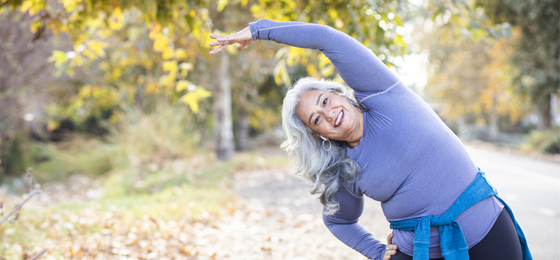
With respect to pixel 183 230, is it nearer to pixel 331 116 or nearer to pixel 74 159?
pixel 331 116

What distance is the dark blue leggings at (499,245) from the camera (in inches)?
65.0

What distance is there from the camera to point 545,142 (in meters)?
13.8

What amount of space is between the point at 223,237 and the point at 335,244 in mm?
1187

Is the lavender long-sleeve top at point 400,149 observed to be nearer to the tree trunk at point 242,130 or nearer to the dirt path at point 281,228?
the dirt path at point 281,228

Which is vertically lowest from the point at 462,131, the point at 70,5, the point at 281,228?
the point at 462,131

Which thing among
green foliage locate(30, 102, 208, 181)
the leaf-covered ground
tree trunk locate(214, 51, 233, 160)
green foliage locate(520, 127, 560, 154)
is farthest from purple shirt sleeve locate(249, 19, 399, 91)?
green foliage locate(520, 127, 560, 154)

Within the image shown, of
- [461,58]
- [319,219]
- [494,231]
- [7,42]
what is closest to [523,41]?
[461,58]

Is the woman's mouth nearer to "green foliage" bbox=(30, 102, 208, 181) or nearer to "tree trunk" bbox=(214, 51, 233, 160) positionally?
"green foliage" bbox=(30, 102, 208, 181)

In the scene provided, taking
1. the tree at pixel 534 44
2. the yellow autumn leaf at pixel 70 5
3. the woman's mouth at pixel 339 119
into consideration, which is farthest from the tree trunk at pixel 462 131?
the woman's mouth at pixel 339 119

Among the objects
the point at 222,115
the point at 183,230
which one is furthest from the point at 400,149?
the point at 222,115

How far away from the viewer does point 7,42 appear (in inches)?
259

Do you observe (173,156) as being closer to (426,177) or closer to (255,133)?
(426,177)

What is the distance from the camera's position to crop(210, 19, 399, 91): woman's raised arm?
66.1 inches

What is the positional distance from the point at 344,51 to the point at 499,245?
1090mm
